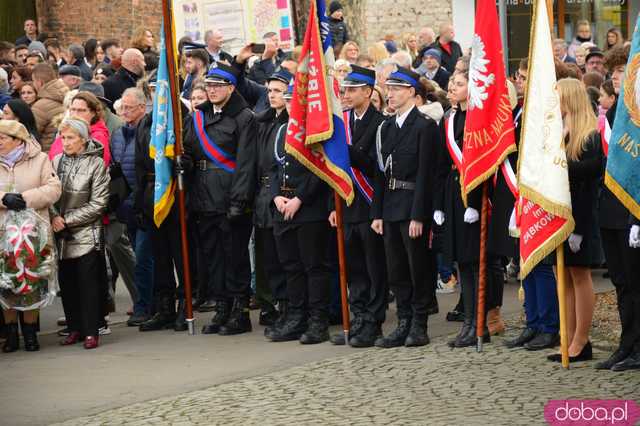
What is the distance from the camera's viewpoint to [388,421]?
7.16 m

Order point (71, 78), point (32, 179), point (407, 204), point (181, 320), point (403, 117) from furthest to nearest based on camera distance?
point (71, 78), point (181, 320), point (32, 179), point (403, 117), point (407, 204)

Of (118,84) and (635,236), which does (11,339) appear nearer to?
(118,84)

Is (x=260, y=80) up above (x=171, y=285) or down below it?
above

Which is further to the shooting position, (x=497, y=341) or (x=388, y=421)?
(x=497, y=341)

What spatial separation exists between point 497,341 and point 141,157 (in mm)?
3550

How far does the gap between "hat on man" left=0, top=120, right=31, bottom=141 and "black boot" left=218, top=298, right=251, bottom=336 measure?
7.29ft

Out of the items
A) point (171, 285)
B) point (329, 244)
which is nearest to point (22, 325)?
point (171, 285)

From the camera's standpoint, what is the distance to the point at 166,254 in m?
10.9

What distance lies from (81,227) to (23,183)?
0.59 m

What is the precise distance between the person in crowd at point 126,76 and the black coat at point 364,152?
495 centimetres

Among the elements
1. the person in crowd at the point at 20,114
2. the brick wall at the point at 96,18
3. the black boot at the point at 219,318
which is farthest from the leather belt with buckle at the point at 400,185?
the brick wall at the point at 96,18

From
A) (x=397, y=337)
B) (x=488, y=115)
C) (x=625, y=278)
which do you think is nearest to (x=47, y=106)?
(x=397, y=337)

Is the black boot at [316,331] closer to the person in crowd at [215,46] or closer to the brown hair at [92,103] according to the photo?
the brown hair at [92,103]

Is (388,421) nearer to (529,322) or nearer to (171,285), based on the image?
(529,322)
